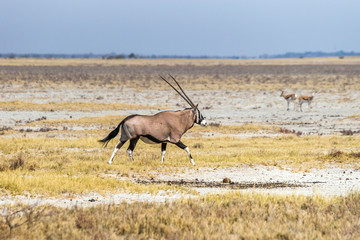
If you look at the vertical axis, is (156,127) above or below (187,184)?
above

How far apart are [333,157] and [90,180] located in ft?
25.5

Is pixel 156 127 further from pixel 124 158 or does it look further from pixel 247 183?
pixel 247 183

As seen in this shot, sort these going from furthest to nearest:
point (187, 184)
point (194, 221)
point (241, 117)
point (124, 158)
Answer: point (241, 117), point (124, 158), point (187, 184), point (194, 221)

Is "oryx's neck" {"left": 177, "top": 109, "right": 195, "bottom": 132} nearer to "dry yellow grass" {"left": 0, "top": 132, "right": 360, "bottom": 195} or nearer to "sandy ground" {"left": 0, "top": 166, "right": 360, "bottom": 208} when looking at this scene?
"dry yellow grass" {"left": 0, "top": 132, "right": 360, "bottom": 195}

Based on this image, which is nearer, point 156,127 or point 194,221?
point 194,221

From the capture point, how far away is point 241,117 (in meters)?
33.2

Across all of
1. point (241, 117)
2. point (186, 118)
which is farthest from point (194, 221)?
point (241, 117)

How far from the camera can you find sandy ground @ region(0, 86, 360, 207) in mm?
11903

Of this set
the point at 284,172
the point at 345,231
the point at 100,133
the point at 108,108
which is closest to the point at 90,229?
the point at 345,231

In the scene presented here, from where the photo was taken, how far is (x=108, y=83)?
6181cm

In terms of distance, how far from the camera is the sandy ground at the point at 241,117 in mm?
11903

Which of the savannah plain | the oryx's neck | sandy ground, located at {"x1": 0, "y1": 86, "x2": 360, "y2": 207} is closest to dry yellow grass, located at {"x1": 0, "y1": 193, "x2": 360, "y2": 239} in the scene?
the savannah plain

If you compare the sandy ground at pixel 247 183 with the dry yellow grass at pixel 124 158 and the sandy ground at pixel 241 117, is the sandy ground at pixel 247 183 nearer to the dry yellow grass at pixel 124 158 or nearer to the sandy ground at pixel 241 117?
the sandy ground at pixel 241 117

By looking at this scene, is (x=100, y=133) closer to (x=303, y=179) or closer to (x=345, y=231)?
(x=303, y=179)
